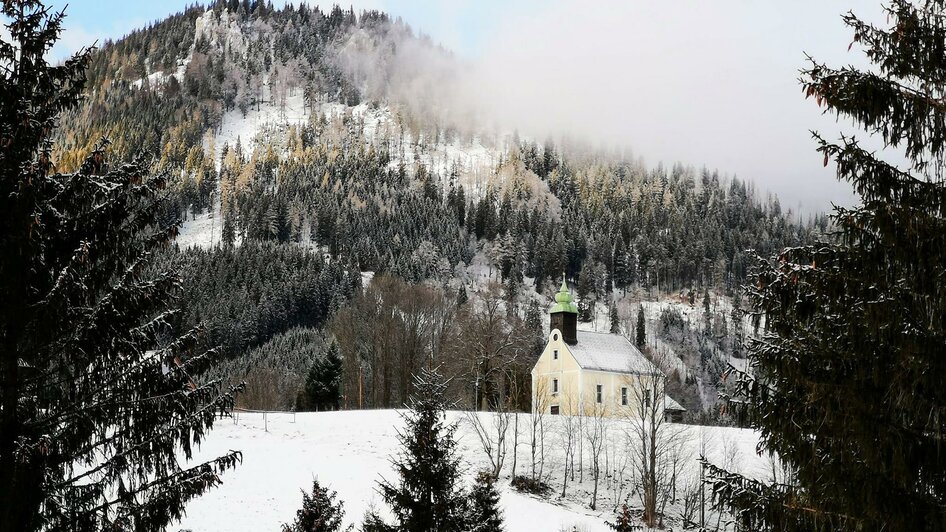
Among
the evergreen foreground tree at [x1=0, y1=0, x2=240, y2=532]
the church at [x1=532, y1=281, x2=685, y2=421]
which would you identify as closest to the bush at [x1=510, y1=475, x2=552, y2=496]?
the church at [x1=532, y1=281, x2=685, y2=421]

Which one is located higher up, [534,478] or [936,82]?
[936,82]

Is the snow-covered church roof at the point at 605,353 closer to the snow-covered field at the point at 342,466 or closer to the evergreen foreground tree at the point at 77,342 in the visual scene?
the snow-covered field at the point at 342,466

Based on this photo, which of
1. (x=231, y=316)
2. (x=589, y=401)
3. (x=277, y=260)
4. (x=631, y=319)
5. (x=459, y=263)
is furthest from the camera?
(x=459, y=263)

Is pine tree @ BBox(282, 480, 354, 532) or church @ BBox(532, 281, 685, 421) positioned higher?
church @ BBox(532, 281, 685, 421)

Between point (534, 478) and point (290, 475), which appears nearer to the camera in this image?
point (290, 475)

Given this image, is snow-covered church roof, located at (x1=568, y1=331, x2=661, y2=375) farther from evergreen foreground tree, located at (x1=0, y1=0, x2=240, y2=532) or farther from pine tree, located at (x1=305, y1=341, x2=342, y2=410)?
evergreen foreground tree, located at (x1=0, y1=0, x2=240, y2=532)

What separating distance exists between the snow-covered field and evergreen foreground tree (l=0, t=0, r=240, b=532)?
49.7 feet

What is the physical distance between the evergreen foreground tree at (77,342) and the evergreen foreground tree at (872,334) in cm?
724

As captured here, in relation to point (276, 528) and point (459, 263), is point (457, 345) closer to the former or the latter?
point (276, 528)

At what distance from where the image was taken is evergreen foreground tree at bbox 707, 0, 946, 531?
7.91 meters

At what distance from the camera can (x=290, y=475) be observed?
3284cm

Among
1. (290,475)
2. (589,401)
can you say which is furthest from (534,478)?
(589,401)

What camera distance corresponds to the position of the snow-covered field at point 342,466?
92.7 feet

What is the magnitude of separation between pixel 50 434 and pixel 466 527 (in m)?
7.92
